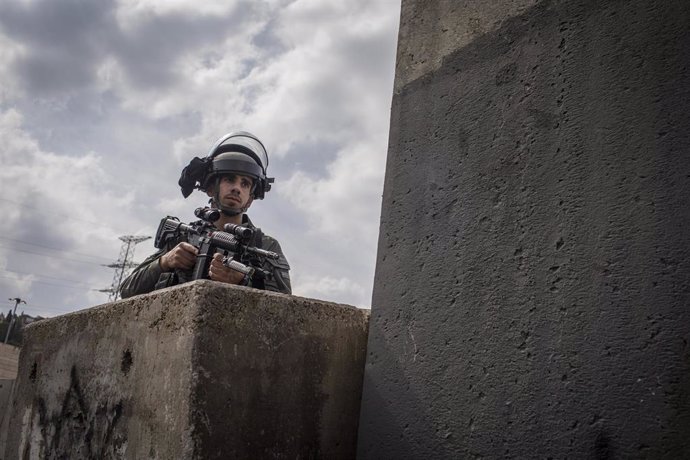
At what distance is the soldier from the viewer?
12.3ft

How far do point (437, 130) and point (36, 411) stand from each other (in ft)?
8.15

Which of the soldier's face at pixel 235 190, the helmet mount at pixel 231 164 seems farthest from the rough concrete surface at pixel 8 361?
the soldier's face at pixel 235 190

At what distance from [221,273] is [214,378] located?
4.11ft

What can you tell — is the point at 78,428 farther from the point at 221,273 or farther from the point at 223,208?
the point at 223,208

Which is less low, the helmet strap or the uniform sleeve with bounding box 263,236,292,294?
the helmet strap

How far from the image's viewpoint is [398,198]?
237 centimetres

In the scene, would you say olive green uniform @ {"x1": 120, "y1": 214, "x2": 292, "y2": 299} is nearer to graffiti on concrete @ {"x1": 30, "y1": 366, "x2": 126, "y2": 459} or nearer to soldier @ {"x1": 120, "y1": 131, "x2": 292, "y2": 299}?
soldier @ {"x1": 120, "y1": 131, "x2": 292, "y2": 299}

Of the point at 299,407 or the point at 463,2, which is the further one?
the point at 463,2

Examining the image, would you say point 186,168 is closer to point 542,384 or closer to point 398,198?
point 398,198

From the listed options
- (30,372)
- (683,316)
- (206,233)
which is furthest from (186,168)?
(683,316)

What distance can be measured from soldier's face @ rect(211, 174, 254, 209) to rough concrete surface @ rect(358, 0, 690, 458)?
2.28 metres

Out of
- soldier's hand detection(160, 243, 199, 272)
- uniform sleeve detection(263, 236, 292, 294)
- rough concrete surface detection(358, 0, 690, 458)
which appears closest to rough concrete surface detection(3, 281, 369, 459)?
rough concrete surface detection(358, 0, 690, 458)

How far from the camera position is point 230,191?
176 inches

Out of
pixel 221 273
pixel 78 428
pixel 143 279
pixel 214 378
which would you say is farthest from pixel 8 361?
pixel 214 378
